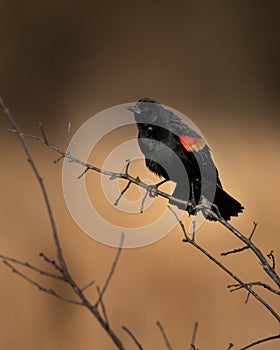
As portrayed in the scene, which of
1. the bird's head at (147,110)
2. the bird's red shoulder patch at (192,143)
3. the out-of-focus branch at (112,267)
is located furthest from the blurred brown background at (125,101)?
the out-of-focus branch at (112,267)

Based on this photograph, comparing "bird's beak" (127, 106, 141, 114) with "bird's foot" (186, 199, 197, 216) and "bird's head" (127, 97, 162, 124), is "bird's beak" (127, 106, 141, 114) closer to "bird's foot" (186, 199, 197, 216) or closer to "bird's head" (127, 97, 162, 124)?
"bird's head" (127, 97, 162, 124)

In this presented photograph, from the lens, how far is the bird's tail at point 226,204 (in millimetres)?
1601

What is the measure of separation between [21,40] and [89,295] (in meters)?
0.94

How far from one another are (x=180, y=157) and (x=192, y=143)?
0.18 feet

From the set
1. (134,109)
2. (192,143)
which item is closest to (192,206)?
(192,143)

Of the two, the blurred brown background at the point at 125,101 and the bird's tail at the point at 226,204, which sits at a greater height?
the blurred brown background at the point at 125,101

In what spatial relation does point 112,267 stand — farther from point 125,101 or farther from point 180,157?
point 125,101

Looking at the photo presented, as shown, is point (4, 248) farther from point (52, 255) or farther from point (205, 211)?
point (205, 211)

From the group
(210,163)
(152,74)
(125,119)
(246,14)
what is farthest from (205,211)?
(246,14)

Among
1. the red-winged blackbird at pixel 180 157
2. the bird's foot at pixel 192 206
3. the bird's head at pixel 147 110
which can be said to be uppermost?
the bird's head at pixel 147 110

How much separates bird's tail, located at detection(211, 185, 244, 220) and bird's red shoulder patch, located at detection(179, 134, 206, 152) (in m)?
0.14

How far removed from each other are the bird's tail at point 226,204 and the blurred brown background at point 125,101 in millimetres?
953

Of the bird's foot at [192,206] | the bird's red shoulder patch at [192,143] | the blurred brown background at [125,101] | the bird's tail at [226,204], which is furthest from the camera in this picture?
the blurred brown background at [125,101]

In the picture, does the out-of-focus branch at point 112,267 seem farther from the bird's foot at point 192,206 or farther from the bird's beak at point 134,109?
the bird's beak at point 134,109
